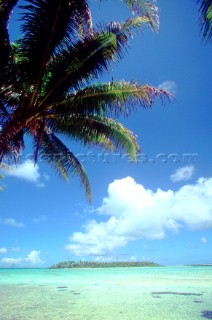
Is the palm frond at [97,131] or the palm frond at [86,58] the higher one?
the palm frond at [86,58]

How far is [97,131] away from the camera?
8055 mm

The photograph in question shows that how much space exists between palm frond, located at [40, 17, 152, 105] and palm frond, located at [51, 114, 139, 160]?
3.24ft

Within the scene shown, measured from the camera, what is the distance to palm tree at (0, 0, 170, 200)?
595cm

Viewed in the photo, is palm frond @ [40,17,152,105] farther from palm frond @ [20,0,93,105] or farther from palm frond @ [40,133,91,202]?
palm frond @ [40,133,91,202]

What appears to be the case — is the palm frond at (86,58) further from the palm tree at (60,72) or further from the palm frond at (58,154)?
the palm frond at (58,154)

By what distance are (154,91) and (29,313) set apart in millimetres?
7055

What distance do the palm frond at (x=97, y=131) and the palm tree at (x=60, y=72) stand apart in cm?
3

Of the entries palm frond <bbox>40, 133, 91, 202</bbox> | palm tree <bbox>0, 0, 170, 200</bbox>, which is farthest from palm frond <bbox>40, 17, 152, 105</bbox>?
palm frond <bbox>40, 133, 91, 202</bbox>

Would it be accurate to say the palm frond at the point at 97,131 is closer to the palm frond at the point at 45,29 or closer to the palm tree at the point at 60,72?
the palm tree at the point at 60,72

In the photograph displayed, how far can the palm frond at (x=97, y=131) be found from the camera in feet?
25.4

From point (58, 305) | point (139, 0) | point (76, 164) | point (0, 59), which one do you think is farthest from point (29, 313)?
point (139, 0)

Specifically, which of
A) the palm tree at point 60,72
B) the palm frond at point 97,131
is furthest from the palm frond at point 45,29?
the palm frond at point 97,131

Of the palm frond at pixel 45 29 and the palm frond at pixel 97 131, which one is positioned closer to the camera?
the palm frond at pixel 45 29

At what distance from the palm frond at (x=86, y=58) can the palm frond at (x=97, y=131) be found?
99 cm
